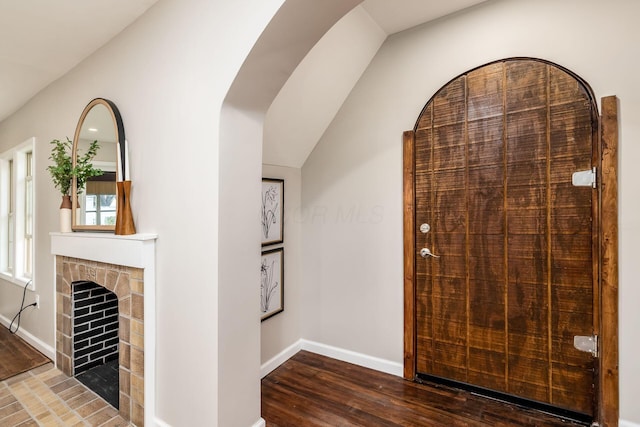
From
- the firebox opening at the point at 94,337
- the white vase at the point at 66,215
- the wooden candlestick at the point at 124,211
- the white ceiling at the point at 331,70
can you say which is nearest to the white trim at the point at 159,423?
the firebox opening at the point at 94,337

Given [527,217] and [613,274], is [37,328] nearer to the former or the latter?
[527,217]

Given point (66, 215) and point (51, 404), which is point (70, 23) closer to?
point (66, 215)

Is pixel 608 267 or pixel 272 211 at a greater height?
Answer: pixel 272 211

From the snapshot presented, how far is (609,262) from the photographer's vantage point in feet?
5.50

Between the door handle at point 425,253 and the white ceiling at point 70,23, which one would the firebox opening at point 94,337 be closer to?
the white ceiling at point 70,23

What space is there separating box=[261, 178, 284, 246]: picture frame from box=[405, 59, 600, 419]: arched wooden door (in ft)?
3.44

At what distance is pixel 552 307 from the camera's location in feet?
6.13

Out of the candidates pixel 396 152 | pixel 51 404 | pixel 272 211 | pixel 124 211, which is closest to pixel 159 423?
pixel 51 404

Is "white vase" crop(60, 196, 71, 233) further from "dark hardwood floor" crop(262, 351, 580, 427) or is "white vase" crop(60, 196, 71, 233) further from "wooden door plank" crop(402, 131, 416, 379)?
"wooden door plank" crop(402, 131, 416, 379)

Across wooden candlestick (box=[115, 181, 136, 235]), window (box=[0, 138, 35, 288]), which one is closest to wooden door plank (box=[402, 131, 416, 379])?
wooden candlestick (box=[115, 181, 136, 235])

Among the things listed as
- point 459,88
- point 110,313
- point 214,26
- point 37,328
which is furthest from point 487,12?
point 37,328

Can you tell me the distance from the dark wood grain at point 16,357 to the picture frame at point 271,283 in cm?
200

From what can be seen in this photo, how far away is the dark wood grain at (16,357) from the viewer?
2.56 meters

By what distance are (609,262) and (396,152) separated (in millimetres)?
1385
